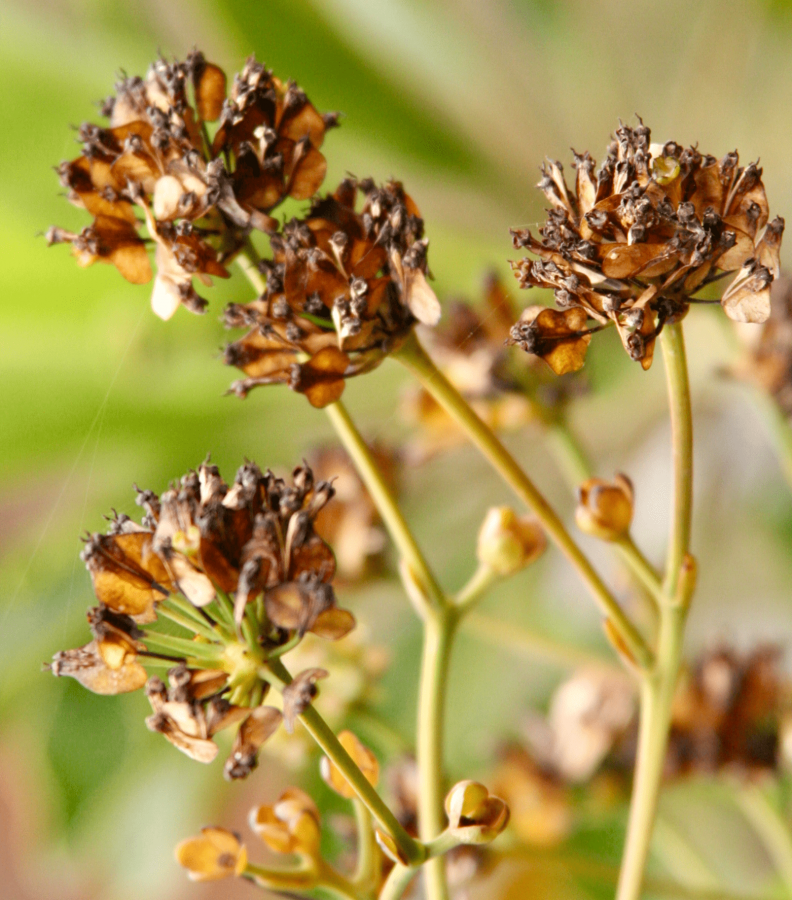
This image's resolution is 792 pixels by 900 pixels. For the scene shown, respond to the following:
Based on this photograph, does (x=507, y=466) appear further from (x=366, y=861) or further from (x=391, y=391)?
(x=391, y=391)

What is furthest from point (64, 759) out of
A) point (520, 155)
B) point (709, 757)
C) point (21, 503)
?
point (520, 155)

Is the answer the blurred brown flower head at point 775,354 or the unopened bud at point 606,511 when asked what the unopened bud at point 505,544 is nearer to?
the unopened bud at point 606,511

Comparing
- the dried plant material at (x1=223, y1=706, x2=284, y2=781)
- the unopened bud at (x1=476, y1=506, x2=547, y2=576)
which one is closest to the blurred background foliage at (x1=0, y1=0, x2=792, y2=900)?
the unopened bud at (x1=476, y1=506, x2=547, y2=576)

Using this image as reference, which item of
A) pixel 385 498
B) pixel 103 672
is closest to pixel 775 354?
pixel 385 498

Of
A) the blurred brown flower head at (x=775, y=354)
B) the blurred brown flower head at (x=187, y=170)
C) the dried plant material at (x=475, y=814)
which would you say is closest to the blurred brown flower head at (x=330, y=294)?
the blurred brown flower head at (x=187, y=170)

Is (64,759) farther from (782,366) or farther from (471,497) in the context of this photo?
(782,366)

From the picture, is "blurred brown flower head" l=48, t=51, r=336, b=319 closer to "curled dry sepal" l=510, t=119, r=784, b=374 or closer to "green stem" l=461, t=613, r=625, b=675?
"curled dry sepal" l=510, t=119, r=784, b=374

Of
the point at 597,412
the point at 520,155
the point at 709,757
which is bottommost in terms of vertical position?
the point at 709,757
